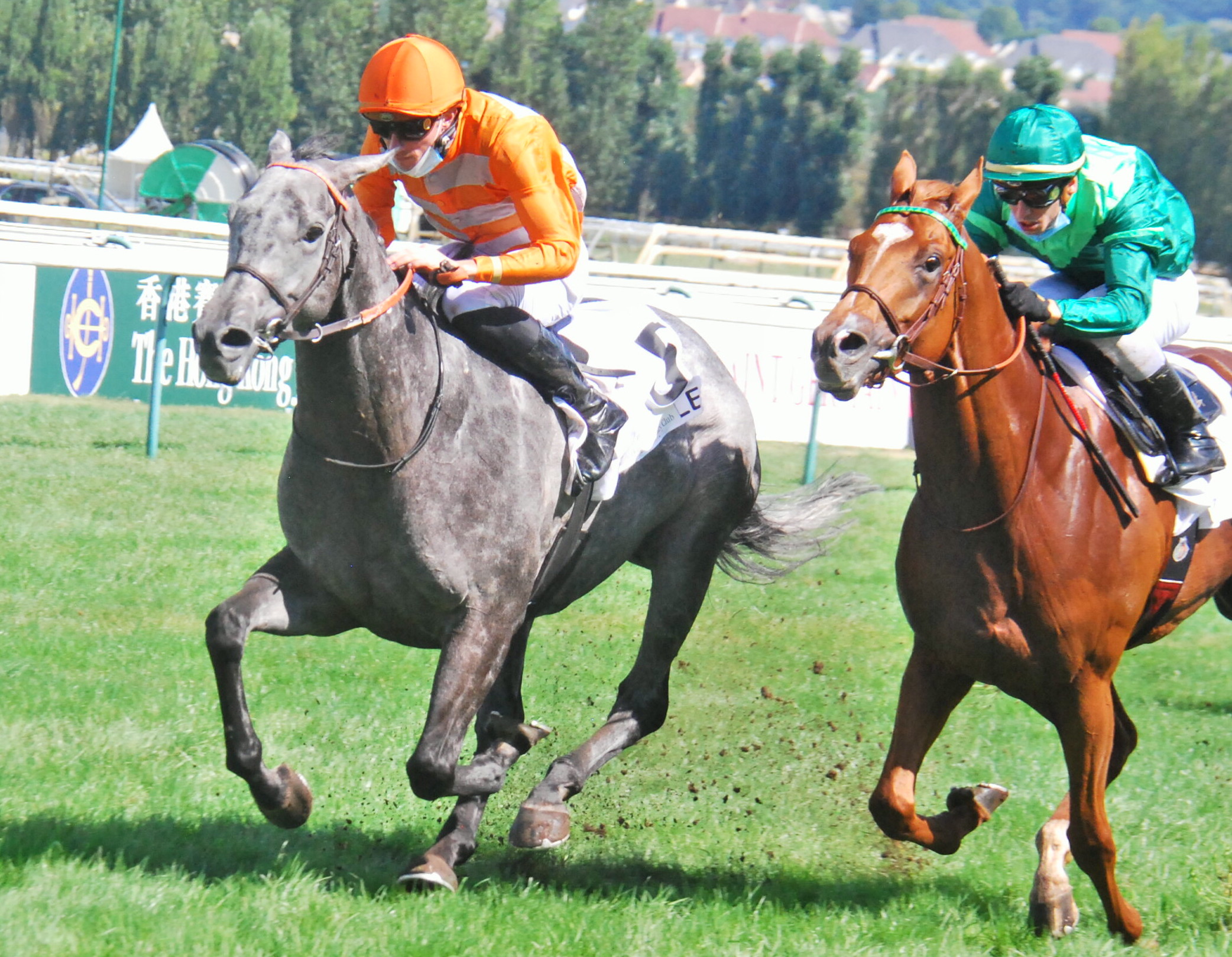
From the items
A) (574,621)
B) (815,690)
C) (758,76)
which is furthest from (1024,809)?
(758,76)

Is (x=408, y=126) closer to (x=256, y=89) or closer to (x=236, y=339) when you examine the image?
(x=236, y=339)

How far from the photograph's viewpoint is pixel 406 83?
13.1 ft

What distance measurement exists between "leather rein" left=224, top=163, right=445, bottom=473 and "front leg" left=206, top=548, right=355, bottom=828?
453 mm

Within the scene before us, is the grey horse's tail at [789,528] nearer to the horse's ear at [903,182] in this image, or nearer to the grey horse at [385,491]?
the grey horse at [385,491]

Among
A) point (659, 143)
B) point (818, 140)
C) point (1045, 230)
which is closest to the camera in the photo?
point (1045, 230)

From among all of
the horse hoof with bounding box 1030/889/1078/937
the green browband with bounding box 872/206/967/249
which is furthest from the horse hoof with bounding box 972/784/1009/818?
the green browband with bounding box 872/206/967/249

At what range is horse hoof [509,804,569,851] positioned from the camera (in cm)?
440

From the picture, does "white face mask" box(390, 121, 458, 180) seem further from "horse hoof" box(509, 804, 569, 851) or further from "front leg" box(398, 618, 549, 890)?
"horse hoof" box(509, 804, 569, 851)

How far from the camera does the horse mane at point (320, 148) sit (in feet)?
12.6

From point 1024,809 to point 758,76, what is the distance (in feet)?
245

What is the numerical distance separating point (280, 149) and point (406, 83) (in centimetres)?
40

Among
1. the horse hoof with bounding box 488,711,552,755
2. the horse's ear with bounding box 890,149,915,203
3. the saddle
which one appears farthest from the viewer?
the horse hoof with bounding box 488,711,552,755

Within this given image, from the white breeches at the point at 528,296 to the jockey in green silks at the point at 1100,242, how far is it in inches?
50.3

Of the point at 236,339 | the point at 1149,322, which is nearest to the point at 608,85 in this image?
the point at 1149,322
